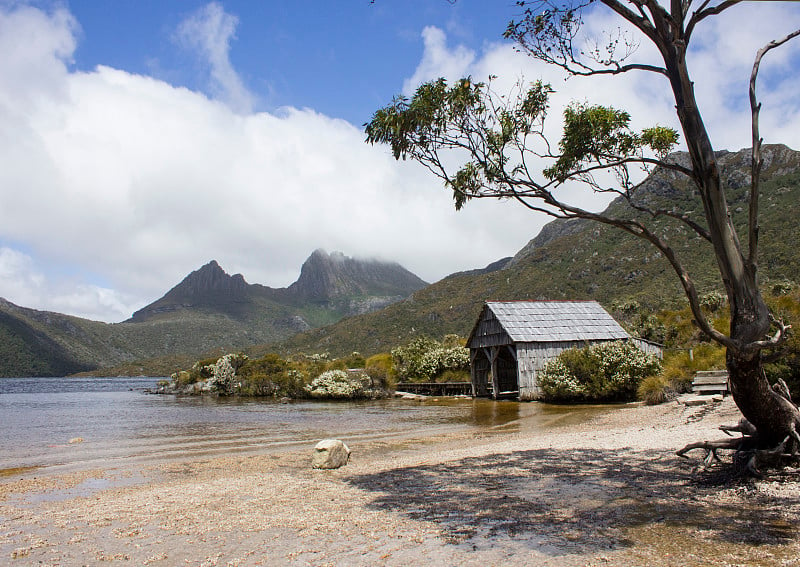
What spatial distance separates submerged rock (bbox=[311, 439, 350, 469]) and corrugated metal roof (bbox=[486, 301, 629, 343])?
764 inches

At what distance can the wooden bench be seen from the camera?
17.4 metres

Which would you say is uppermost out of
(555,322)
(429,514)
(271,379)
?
(555,322)

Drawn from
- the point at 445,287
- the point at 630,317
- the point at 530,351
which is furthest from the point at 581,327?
the point at 445,287

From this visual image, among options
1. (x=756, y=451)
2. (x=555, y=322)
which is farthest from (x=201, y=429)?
(x=555, y=322)

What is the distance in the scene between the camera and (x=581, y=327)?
3120 centimetres

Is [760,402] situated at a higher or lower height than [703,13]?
lower

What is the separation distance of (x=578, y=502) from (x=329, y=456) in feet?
18.4

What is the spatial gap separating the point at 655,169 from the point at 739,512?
5383 mm

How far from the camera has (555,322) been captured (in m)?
31.4

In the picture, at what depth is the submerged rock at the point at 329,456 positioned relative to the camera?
1105 cm

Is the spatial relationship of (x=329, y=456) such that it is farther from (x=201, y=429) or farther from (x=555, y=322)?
(x=555, y=322)

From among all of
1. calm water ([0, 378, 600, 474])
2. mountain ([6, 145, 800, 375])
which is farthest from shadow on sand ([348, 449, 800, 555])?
mountain ([6, 145, 800, 375])

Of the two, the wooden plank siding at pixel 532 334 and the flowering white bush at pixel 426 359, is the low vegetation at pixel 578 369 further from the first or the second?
the wooden plank siding at pixel 532 334

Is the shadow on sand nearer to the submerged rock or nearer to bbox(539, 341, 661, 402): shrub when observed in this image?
the submerged rock
